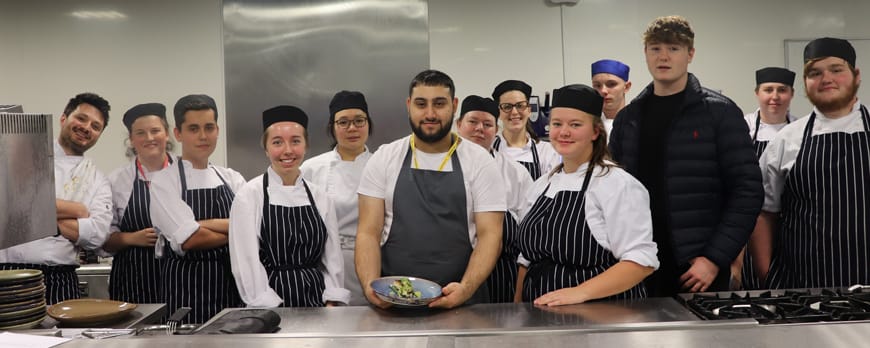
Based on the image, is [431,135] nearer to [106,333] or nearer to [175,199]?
[106,333]

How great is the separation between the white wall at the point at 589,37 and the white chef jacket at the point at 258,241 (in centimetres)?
161

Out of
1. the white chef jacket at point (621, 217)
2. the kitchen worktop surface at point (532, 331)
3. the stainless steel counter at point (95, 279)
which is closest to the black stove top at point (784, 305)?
the kitchen worktop surface at point (532, 331)

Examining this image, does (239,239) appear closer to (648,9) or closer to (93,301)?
(93,301)

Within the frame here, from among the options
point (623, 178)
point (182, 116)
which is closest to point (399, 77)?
point (182, 116)

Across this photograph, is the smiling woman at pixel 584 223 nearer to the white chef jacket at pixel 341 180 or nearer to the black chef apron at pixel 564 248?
the black chef apron at pixel 564 248

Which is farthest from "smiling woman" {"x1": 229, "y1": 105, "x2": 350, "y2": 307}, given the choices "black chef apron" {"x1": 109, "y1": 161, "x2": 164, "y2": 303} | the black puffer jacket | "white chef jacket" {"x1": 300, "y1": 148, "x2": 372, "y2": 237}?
the black puffer jacket

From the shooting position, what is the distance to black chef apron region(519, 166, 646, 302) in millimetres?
2303

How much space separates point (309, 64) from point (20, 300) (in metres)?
2.34

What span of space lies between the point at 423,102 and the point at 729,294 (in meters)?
1.24

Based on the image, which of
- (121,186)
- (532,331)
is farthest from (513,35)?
(532,331)

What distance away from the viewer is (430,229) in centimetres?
272

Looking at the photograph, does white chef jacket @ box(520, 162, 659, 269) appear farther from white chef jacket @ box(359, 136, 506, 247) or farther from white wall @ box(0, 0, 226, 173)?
white wall @ box(0, 0, 226, 173)

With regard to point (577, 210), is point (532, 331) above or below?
below

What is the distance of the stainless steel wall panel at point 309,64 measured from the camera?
13.3 feet
